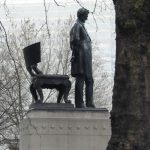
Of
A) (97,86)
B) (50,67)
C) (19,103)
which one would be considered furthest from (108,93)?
(19,103)

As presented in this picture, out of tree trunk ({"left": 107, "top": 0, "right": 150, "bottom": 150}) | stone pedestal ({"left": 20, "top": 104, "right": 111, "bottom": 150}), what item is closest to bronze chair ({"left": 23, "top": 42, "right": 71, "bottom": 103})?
stone pedestal ({"left": 20, "top": 104, "right": 111, "bottom": 150})

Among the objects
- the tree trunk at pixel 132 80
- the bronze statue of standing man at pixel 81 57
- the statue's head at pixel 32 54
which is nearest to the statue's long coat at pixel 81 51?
the bronze statue of standing man at pixel 81 57

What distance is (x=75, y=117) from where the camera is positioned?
18094 millimetres

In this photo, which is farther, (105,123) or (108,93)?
(108,93)

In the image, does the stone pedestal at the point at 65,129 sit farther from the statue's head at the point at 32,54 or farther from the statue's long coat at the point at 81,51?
the statue's head at the point at 32,54

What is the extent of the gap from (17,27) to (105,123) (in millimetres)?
27453

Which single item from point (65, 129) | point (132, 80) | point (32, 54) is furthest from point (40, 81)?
point (132, 80)

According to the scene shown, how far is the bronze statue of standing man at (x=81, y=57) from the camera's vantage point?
61.1 ft

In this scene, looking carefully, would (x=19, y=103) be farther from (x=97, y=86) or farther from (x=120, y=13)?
(x=120, y=13)

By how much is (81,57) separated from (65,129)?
188 cm

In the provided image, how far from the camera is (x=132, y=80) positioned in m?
9.30

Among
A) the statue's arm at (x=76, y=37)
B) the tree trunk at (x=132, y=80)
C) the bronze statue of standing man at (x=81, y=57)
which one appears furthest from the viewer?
the bronze statue of standing man at (x=81, y=57)

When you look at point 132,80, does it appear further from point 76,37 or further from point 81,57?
point 81,57

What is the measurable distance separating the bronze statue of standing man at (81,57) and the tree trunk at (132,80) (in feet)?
29.9
